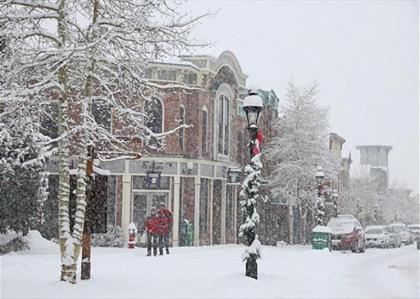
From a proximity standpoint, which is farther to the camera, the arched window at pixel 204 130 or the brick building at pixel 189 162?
the arched window at pixel 204 130

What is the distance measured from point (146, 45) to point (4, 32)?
7.88 feet

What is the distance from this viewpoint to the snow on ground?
10680mm

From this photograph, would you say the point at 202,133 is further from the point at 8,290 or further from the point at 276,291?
the point at 8,290

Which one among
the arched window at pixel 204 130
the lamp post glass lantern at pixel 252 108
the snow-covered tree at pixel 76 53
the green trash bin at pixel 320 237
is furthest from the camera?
the arched window at pixel 204 130

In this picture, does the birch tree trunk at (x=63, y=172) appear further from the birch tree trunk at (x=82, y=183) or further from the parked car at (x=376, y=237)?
the parked car at (x=376, y=237)

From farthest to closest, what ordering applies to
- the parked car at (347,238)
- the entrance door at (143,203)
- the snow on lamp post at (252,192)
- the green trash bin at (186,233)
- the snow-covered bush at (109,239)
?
the parked car at (347,238), the entrance door at (143,203), the green trash bin at (186,233), the snow-covered bush at (109,239), the snow on lamp post at (252,192)

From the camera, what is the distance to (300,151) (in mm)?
34594

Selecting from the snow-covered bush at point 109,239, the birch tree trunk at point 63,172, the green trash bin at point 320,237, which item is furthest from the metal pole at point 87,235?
the green trash bin at point 320,237

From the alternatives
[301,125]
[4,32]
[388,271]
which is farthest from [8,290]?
[301,125]

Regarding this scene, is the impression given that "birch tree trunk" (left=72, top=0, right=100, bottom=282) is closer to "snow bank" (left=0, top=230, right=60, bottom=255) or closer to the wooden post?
the wooden post

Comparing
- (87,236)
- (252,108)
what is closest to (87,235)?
(87,236)

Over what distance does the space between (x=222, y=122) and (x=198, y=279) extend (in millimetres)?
17622

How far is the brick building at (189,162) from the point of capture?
26469 millimetres

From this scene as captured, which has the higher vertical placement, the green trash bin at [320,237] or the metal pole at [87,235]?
the metal pole at [87,235]
